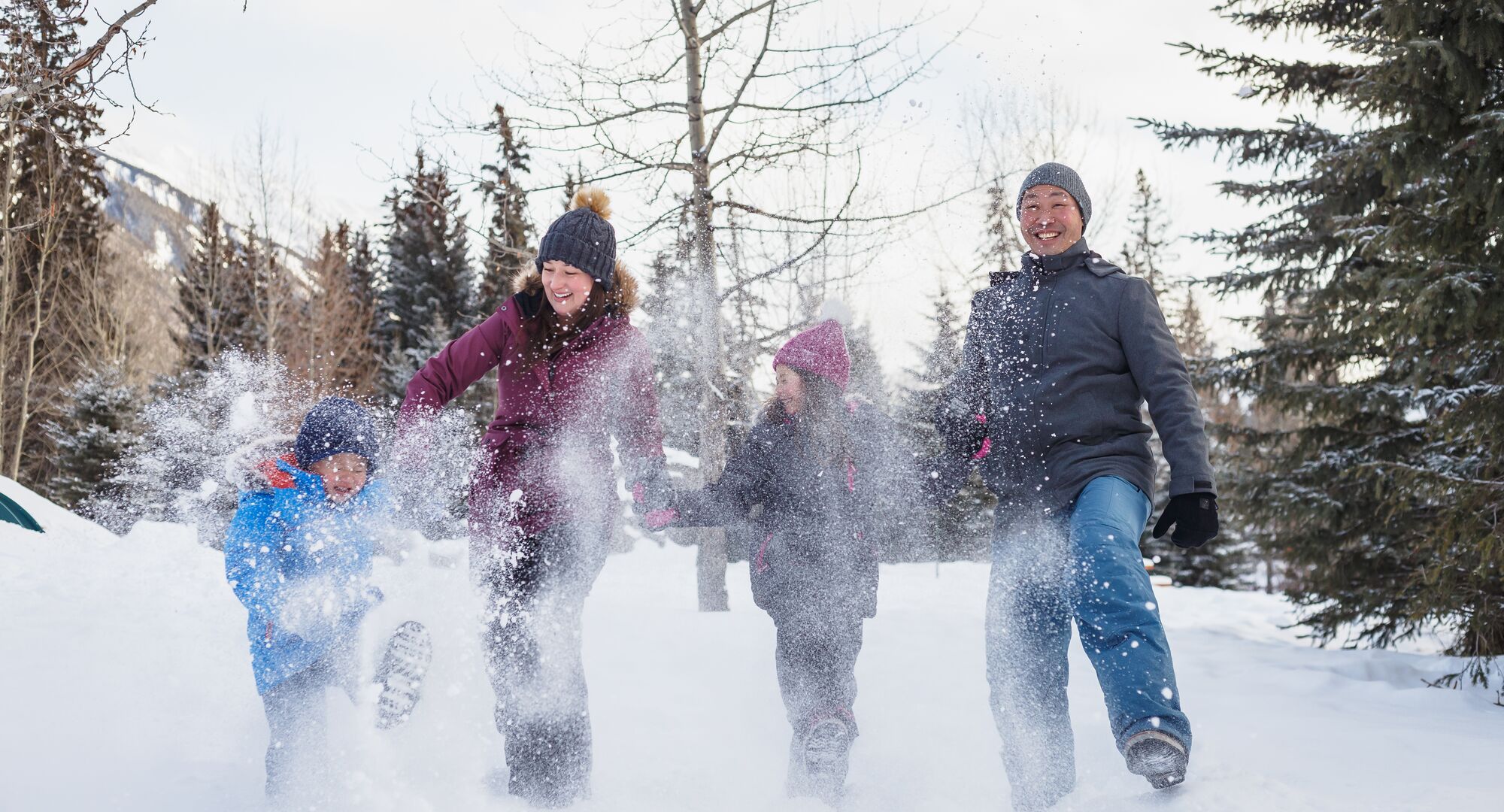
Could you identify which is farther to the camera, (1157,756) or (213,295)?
(213,295)

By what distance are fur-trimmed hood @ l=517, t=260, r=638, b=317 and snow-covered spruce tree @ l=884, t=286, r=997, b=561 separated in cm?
371

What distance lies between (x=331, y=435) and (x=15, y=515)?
225 inches

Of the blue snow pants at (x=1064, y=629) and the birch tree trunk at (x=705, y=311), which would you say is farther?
the birch tree trunk at (x=705, y=311)

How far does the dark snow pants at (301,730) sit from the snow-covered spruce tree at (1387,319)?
5.06 m

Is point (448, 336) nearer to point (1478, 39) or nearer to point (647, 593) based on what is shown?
point (647, 593)

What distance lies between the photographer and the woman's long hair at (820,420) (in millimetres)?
3350

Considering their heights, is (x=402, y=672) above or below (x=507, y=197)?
below

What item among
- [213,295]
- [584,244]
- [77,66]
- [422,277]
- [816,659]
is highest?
[422,277]

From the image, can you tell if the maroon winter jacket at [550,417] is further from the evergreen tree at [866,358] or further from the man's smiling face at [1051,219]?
the evergreen tree at [866,358]

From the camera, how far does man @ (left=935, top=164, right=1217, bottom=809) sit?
89.3 inches

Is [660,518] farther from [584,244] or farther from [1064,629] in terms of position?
[1064,629]

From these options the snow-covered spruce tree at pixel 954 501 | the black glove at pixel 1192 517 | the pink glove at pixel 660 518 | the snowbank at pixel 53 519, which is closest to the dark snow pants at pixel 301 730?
the pink glove at pixel 660 518

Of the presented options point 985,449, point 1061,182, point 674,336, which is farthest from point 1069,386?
point 674,336

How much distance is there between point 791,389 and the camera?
11.2 ft
